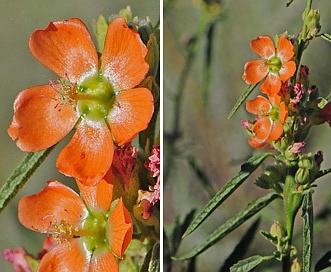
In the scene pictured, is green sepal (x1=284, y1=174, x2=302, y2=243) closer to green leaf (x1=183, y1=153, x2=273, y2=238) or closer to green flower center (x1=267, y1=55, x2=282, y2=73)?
green leaf (x1=183, y1=153, x2=273, y2=238)

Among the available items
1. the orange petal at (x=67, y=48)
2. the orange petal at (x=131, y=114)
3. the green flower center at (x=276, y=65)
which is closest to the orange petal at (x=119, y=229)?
the orange petal at (x=131, y=114)

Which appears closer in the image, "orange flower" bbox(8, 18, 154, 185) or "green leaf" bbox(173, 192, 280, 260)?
"orange flower" bbox(8, 18, 154, 185)

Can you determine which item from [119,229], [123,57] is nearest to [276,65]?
[123,57]

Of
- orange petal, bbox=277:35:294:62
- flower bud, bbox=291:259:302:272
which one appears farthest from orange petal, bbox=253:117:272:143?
flower bud, bbox=291:259:302:272

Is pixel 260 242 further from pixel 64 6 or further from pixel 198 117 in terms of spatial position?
pixel 64 6

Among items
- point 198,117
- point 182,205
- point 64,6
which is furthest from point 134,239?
point 64,6

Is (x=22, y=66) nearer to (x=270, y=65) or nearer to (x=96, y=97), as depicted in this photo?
(x=96, y=97)

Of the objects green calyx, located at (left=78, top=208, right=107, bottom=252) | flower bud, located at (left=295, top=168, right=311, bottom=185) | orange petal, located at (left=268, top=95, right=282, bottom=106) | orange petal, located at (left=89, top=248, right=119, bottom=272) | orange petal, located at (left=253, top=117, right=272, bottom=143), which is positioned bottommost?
orange petal, located at (left=89, top=248, right=119, bottom=272)
